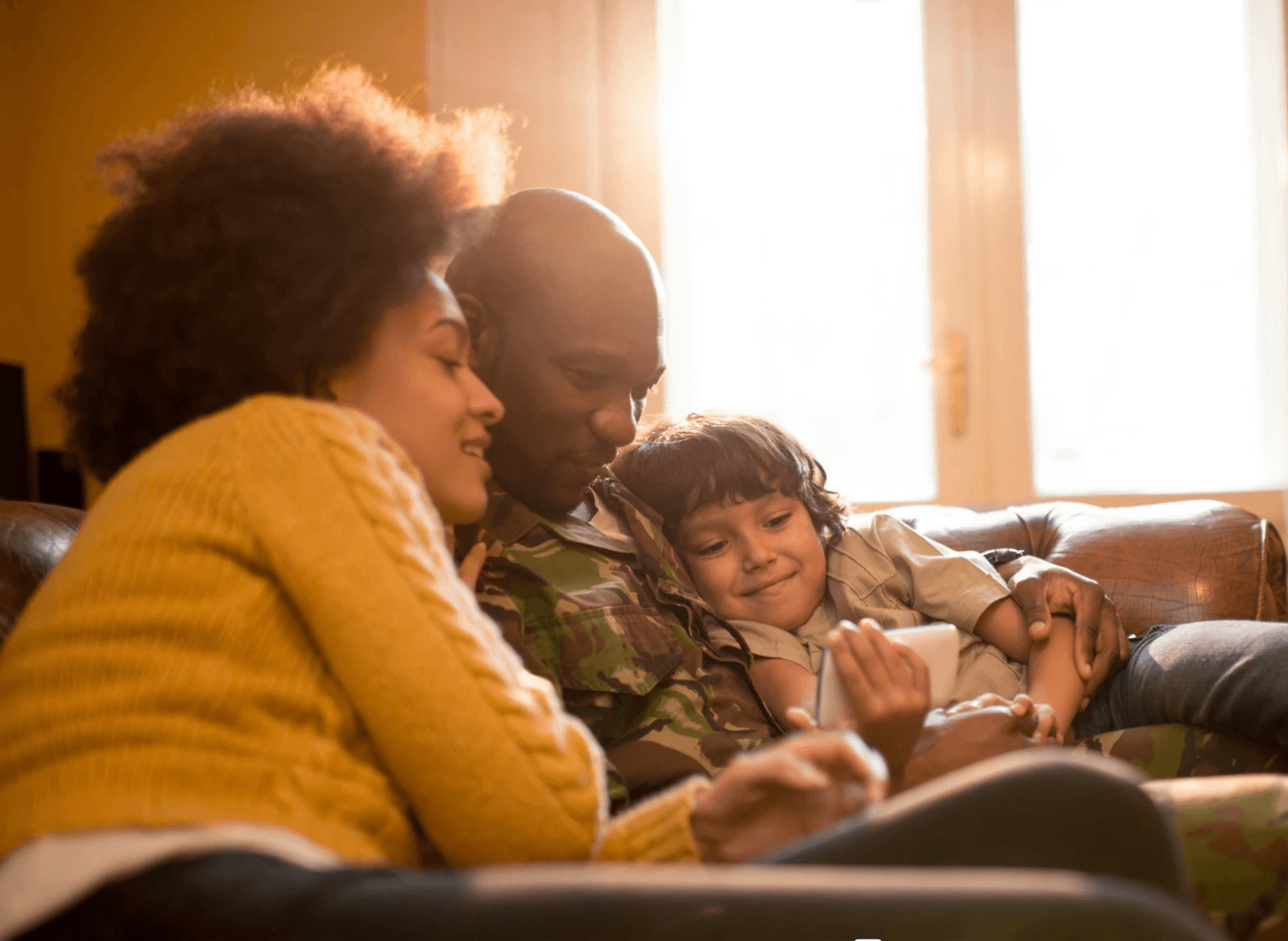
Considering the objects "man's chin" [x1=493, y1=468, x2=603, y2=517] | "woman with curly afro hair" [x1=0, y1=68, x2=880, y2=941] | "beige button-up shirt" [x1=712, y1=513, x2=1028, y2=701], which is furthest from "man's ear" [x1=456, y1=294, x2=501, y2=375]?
"beige button-up shirt" [x1=712, y1=513, x2=1028, y2=701]

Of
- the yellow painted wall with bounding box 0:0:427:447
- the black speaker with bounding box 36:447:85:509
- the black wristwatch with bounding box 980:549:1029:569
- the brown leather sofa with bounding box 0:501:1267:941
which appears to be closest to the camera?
the brown leather sofa with bounding box 0:501:1267:941

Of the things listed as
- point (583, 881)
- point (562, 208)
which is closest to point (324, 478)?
point (583, 881)

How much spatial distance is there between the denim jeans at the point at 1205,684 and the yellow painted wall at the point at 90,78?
235 cm

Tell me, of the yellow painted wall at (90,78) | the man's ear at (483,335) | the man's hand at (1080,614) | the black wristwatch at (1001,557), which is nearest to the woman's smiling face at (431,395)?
the man's ear at (483,335)

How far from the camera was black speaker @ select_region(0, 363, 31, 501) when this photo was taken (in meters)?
2.59

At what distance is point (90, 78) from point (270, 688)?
3.04m

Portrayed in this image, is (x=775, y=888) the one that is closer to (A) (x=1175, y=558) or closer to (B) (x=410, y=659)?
(B) (x=410, y=659)

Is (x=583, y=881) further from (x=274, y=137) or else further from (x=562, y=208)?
(x=562, y=208)

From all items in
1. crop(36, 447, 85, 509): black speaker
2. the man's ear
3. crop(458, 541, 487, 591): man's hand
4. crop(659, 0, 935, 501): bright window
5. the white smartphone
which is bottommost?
the white smartphone

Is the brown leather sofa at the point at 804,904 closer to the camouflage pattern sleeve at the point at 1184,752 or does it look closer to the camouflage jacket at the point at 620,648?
the camouflage jacket at the point at 620,648

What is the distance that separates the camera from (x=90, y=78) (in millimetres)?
2955

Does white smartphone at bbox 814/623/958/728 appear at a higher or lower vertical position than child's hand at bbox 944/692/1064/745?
higher

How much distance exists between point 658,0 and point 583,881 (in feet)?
9.55

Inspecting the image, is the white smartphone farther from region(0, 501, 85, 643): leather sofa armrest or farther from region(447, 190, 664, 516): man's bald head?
region(0, 501, 85, 643): leather sofa armrest
